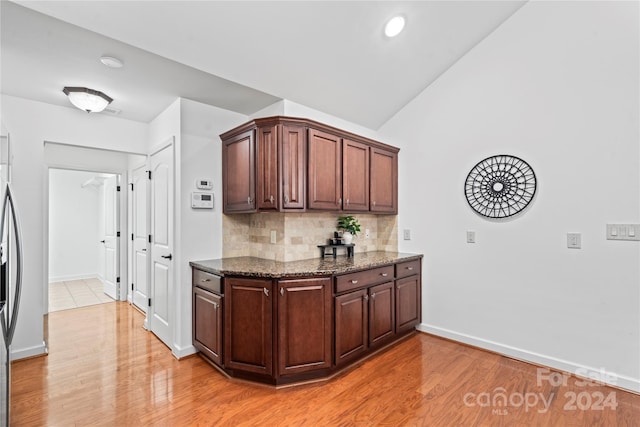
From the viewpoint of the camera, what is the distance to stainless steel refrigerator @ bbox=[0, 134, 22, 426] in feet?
5.14

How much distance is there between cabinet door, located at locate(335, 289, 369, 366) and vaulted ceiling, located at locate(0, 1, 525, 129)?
1986 millimetres

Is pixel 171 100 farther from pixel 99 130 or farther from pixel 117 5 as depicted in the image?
pixel 117 5

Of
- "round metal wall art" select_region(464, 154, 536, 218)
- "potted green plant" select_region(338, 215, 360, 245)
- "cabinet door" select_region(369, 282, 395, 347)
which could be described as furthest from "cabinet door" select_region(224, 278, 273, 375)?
"round metal wall art" select_region(464, 154, 536, 218)

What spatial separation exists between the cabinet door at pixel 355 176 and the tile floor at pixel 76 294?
4454 millimetres

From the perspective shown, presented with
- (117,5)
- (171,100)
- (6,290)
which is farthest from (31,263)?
(117,5)

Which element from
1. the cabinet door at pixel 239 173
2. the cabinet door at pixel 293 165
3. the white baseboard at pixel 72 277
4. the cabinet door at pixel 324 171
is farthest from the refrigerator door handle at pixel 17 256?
the white baseboard at pixel 72 277

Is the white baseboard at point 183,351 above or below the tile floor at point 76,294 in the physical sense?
above

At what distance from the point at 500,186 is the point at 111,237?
19.8 ft

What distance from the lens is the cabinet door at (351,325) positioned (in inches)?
103

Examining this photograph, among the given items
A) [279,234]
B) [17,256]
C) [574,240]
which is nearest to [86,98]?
[17,256]

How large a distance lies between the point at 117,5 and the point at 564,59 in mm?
3532

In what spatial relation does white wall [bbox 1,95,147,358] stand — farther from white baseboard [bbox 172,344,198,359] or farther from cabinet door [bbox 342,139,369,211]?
cabinet door [bbox 342,139,369,211]

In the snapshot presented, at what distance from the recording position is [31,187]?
298 cm

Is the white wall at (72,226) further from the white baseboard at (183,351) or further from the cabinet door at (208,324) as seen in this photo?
the cabinet door at (208,324)
